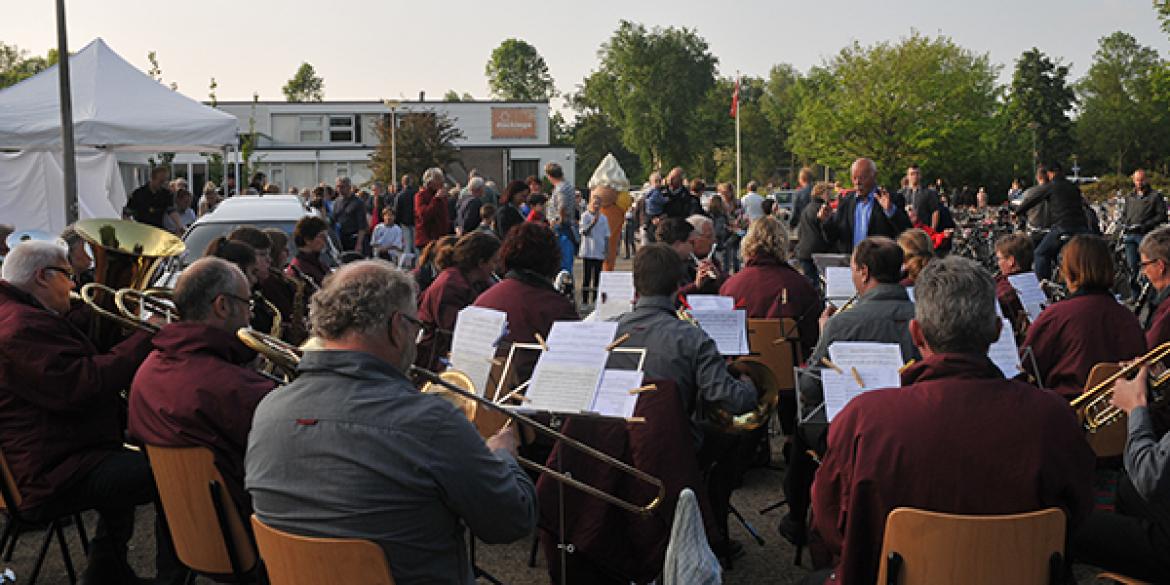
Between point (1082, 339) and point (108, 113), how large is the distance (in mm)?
10959

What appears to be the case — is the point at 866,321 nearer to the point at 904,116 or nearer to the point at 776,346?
the point at 776,346

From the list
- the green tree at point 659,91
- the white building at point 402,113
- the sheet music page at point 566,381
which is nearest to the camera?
the sheet music page at point 566,381

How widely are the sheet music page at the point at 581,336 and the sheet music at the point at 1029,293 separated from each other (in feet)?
10.6

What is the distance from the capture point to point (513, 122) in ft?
193

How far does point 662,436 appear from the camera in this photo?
4023mm

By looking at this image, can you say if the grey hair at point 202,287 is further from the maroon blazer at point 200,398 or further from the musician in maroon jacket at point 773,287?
the musician in maroon jacket at point 773,287

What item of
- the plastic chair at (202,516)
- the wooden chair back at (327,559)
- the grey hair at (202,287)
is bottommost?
the plastic chair at (202,516)

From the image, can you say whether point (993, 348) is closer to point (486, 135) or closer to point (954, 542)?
point (954, 542)

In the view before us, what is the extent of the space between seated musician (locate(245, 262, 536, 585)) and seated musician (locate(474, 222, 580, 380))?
2.52 m

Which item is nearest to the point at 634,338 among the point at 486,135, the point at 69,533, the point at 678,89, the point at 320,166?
the point at 69,533

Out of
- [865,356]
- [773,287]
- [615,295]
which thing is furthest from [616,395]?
[773,287]

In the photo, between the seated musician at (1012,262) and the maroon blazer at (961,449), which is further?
the seated musician at (1012,262)

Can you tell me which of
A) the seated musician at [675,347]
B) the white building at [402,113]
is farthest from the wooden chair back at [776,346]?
the white building at [402,113]

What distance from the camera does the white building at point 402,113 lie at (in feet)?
174
